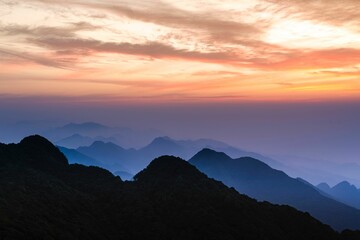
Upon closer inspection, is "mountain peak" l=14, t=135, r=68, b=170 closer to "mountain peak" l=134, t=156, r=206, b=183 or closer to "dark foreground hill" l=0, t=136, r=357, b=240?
"dark foreground hill" l=0, t=136, r=357, b=240

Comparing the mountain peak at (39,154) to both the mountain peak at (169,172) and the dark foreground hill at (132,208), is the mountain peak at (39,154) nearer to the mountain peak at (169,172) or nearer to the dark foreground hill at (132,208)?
the dark foreground hill at (132,208)

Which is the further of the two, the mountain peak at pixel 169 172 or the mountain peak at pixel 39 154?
the mountain peak at pixel 39 154

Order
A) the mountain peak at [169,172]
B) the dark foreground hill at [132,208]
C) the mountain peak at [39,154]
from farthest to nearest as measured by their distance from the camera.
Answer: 1. the mountain peak at [39,154]
2. the mountain peak at [169,172]
3. the dark foreground hill at [132,208]

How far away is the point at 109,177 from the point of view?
497ft

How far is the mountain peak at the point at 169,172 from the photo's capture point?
149 meters

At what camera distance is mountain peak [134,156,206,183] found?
148663 mm

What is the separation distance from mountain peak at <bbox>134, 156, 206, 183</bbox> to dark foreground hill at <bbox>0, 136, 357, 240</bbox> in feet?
1.48

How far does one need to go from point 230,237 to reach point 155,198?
34480 millimetres

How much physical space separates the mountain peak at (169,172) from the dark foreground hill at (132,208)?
1.48ft

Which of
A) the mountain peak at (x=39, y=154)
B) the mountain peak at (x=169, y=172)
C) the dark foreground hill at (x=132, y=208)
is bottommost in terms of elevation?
the dark foreground hill at (x=132, y=208)

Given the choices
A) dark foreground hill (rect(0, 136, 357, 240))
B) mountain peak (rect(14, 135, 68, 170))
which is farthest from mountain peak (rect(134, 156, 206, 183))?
mountain peak (rect(14, 135, 68, 170))

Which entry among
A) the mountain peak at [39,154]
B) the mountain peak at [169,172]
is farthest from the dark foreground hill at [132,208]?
the mountain peak at [39,154]

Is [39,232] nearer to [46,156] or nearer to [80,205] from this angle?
[80,205]

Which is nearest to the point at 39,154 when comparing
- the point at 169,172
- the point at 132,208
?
the point at 169,172
